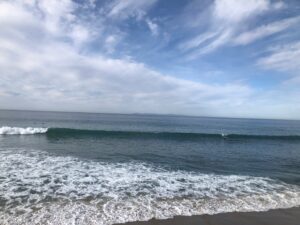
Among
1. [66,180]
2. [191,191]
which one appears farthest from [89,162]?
[191,191]

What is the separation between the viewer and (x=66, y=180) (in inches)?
363

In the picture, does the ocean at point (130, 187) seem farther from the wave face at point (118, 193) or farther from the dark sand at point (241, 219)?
the dark sand at point (241, 219)

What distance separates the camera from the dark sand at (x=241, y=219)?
583 centimetres

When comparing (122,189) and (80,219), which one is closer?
(80,219)

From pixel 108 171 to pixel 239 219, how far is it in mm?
6834

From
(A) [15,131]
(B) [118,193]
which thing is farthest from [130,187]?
(A) [15,131]

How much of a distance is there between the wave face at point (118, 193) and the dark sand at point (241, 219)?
0.29 meters

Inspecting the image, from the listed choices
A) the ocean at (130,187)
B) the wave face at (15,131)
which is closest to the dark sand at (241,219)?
the ocean at (130,187)

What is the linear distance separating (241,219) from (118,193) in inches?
168

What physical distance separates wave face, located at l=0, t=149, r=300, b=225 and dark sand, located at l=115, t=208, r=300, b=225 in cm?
29

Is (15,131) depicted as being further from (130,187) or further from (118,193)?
(118,193)

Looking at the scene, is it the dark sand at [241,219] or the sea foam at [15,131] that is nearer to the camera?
the dark sand at [241,219]

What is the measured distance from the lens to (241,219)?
20.1 feet

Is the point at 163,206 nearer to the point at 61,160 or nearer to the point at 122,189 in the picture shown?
the point at 122,189
